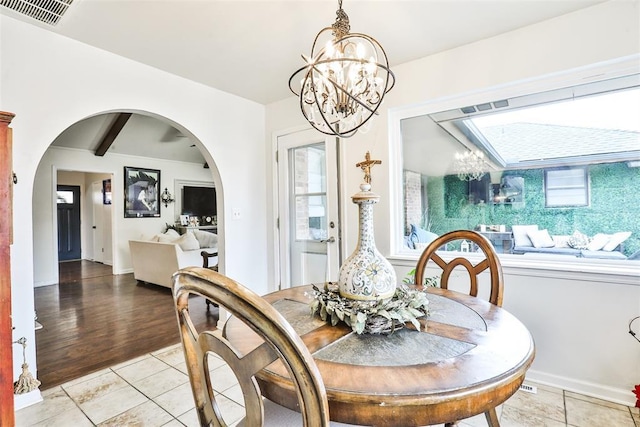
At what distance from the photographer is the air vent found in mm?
1771

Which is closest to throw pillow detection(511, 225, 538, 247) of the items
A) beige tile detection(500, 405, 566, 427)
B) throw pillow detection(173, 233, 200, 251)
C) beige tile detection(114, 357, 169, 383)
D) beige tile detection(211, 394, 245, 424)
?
beige tile detection(500, 405, 566, 427)

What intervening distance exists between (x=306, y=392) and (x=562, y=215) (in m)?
2.28

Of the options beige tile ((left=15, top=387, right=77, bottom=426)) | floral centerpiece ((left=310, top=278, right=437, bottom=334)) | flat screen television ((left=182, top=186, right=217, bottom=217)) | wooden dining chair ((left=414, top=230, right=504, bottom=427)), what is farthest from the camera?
flat screen television ((left=182, top=186, right=217, bottom=217))

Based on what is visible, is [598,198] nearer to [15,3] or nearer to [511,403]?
[511,403]

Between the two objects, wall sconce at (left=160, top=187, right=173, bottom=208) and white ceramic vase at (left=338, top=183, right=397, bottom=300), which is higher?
wall sconce at (left=160, top=187, right=173, bottom=208)

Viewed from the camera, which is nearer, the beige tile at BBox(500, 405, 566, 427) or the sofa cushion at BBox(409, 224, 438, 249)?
the beige tile at BBox(500, 405, 566, 427)

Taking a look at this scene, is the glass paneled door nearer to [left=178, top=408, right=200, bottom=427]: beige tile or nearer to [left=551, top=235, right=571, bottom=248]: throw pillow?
[left=178, top=408, right=200, bottom=427]: beige tile

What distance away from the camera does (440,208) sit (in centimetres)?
256

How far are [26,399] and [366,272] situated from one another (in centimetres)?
228

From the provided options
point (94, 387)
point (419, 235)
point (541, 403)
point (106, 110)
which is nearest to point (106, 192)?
point (106, 110)

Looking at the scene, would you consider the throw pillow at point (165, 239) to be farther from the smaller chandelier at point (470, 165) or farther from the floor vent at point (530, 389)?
the floor vent at point (530, 389)

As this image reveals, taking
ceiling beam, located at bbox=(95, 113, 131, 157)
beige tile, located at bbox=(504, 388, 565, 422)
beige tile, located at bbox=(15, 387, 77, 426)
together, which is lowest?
beige tile, located at bbox=(504, 388, 565, 422)

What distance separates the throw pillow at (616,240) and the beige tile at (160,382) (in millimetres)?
2935

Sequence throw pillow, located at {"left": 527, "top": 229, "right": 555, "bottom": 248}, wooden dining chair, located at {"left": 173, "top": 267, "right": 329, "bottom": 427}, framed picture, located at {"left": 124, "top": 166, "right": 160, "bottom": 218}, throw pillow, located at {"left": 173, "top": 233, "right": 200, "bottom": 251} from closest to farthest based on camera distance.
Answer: wooden dining chair, located at {"left": 173, "top": 267, "right": 329, "bottom": 427}, throw pillow, located at {"left": 527, "top": 229, "right": 555, "bottom": 248}, throw pillow, located at {"left": 173, "top": 233, "right": 200, "bottom": 251}, framed picture, located at {"left": 124, "top": 166, "right": 160, "bottom": 218}
